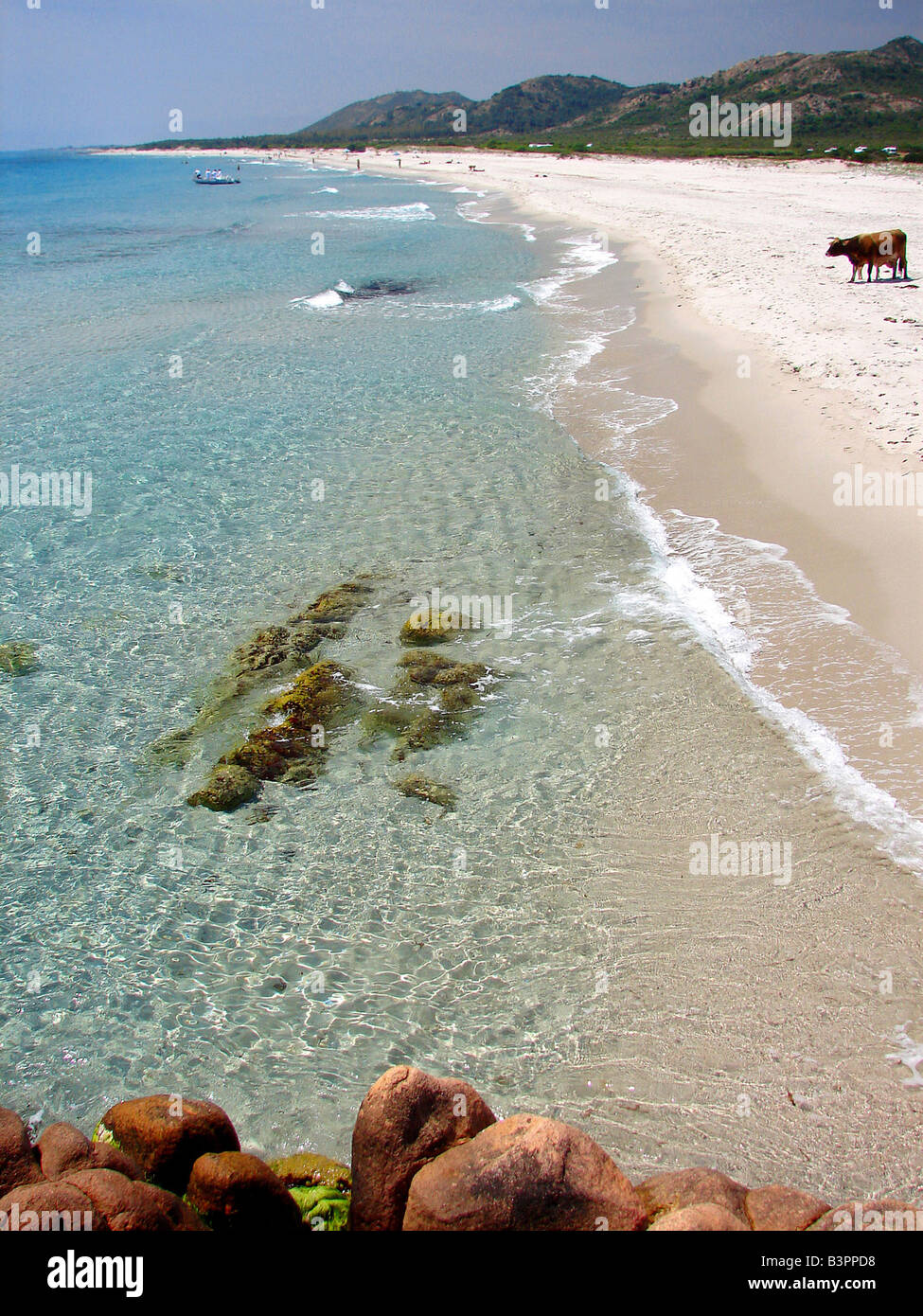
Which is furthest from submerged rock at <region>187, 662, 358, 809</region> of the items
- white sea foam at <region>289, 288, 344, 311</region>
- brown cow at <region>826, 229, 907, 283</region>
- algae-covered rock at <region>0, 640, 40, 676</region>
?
white sea foam at <region>289, 288, 344, 311</region>

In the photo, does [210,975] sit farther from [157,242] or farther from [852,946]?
[157,242]

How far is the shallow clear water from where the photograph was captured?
5.51m

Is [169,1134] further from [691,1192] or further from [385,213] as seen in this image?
[385,213]

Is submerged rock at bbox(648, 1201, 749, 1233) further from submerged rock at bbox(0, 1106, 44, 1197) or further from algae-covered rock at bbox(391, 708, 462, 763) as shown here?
algae-covered rock at bbox(391, 708, 462, 763)

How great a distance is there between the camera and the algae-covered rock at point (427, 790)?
24.1 ft

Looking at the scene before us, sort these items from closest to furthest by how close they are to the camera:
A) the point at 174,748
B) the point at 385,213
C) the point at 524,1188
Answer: the point at 524,1188, the point at 174,748, the point at 385,213

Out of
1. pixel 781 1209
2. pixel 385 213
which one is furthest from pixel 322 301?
pixel 385 213

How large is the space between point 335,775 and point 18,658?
15.7ft

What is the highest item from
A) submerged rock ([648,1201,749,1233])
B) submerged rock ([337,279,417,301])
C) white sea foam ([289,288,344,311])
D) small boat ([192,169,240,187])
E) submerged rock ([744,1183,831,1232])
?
small boat ([192,169,240,187])

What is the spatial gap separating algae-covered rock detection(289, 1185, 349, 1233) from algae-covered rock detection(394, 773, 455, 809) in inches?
131

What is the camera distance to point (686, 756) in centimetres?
756

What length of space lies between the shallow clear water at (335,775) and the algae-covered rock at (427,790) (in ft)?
0.45

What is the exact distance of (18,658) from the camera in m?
A: 10.0

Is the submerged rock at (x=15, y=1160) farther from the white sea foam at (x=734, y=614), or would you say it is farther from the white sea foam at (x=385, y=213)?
the white sea foam at (x=385, y=213)
